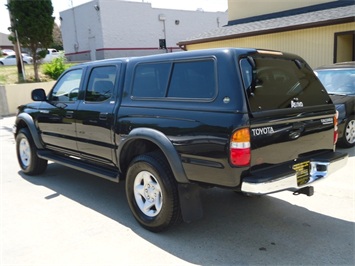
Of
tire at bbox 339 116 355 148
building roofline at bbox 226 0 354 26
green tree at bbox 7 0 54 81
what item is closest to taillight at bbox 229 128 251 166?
tire at bbox 339 116 355 148

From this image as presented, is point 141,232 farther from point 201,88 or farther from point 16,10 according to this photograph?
point 16,10

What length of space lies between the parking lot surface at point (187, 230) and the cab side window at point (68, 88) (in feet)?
4.57

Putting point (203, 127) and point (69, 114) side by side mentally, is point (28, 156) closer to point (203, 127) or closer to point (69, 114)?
point (69, 114)

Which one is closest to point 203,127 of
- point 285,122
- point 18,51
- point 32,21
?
point 285,122

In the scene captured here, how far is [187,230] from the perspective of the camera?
3.76 meters

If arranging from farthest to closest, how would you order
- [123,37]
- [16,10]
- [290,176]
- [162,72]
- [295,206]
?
1. [123,37]
2. [16,10]
3. [295,206]
4. [162,72]
5. [290,176]

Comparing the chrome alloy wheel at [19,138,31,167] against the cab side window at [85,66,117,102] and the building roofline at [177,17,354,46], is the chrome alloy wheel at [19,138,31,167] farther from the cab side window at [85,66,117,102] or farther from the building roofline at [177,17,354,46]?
the building roofline at [177,17,354,46]

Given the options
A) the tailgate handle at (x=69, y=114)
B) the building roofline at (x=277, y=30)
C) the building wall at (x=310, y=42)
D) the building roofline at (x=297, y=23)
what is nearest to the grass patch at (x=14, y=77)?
the building roofline at (x=277, y=30)

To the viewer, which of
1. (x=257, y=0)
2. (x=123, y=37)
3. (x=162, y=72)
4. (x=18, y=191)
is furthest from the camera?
(x=123, y=37)

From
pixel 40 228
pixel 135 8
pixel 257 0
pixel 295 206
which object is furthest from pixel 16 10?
pixel 135 8

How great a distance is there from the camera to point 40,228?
3916mm

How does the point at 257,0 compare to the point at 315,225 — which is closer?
the point at 315,225

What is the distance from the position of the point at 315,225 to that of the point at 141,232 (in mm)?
1899

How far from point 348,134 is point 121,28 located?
92.2 feet
